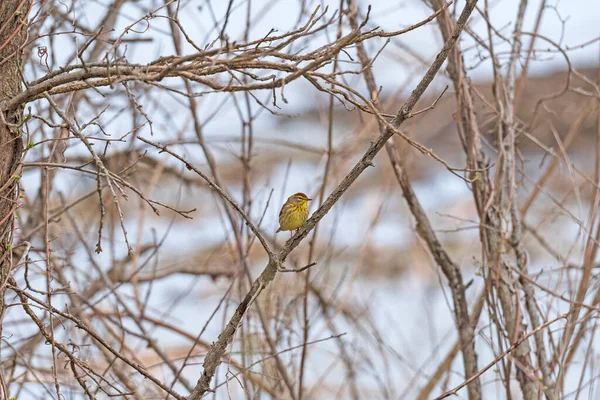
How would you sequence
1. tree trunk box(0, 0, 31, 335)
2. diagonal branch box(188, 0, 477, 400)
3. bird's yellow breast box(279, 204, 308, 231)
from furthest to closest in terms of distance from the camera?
bird's yellow breast box(279, 204, 308, 231), tree trunk box(0, 0, 31, 335), diagonal branch box(188, 0, 477, 400)

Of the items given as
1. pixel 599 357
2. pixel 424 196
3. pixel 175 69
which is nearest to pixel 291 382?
pixel 599 357

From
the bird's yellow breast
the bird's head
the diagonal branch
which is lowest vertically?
the diagonal branch

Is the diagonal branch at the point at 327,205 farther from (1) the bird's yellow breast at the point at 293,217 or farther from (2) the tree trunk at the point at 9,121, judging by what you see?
(1) the bird's yellow breast at the point at 293,217

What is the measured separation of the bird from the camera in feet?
10.0

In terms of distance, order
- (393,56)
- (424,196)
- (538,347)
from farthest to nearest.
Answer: (424,196)
(393,56)
(538,347)

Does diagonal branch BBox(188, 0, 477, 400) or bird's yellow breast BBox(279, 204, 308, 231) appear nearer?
diagonal branch BBox(188, 0, 477, 400)

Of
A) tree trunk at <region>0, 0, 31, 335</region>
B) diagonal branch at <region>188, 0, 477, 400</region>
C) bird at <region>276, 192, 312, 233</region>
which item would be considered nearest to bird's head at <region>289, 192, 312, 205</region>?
bird at <region>276, 192, 312, 233</region>

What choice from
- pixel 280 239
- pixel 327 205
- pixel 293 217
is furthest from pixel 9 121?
pixel 280 239

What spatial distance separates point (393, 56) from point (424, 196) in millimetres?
6011

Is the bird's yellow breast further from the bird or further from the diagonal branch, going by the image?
the diagonal branch

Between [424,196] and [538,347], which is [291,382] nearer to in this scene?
[538,347]

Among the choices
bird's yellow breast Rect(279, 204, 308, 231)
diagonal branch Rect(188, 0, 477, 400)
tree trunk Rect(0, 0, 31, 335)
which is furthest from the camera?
bird's yellow breast Rect(279, 204, 308, 231)

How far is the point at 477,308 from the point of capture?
3.47 meters

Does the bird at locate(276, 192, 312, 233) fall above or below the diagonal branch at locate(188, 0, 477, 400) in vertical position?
above
